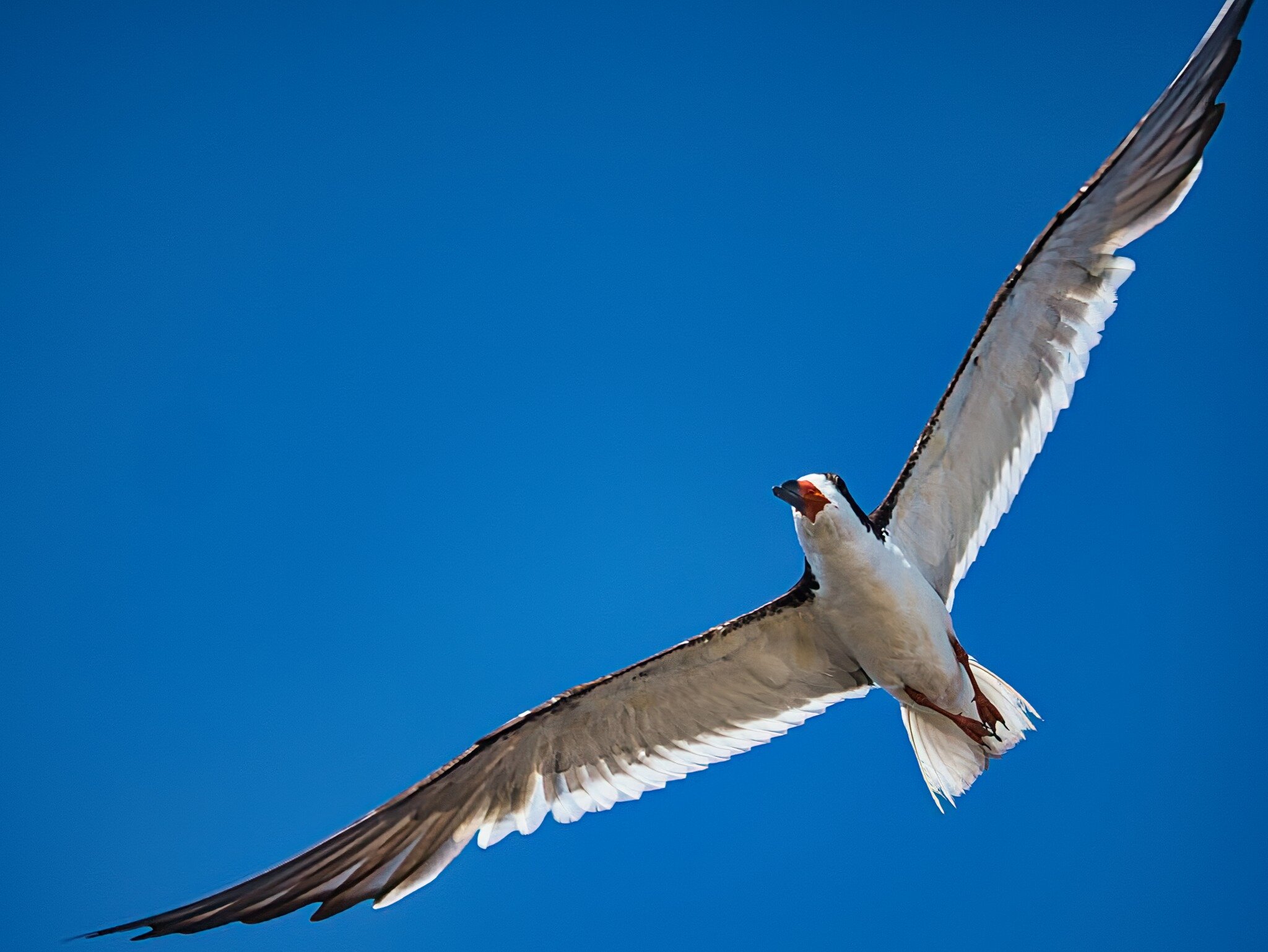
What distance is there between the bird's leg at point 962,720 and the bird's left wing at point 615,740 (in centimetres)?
31

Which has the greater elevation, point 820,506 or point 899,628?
point 820,506

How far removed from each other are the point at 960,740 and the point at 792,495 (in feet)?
5.85

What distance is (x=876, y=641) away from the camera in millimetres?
5609

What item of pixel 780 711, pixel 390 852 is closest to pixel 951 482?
pixel 780 711

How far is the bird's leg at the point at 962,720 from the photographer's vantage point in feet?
18.6

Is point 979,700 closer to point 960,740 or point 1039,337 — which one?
point 960,740

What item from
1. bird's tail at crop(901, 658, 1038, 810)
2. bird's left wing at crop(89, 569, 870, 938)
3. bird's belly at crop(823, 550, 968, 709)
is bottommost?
bird's tail at crop(901, 658, 1038, 810)

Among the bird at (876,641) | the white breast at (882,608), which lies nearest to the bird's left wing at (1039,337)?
the bird at (876,641)

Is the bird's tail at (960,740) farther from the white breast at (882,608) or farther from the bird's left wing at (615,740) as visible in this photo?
the bird's left wing at (615,740)

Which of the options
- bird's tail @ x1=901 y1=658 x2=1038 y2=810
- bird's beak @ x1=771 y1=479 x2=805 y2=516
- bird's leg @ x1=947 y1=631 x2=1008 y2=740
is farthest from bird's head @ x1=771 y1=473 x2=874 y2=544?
bird's tail @ x1=901 y1=658 x2=1038 y2=810

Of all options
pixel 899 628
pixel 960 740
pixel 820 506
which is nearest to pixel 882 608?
pixel 899 628

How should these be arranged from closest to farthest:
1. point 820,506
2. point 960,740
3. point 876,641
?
point 820,506
point 876,641
point 960,740

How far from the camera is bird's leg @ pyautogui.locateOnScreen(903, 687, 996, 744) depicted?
5.67m

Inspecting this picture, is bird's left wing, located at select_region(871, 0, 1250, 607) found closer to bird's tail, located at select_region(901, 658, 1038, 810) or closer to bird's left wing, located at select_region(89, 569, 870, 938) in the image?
bird's tail, located at select_region(901, 658, 1038, 810)
